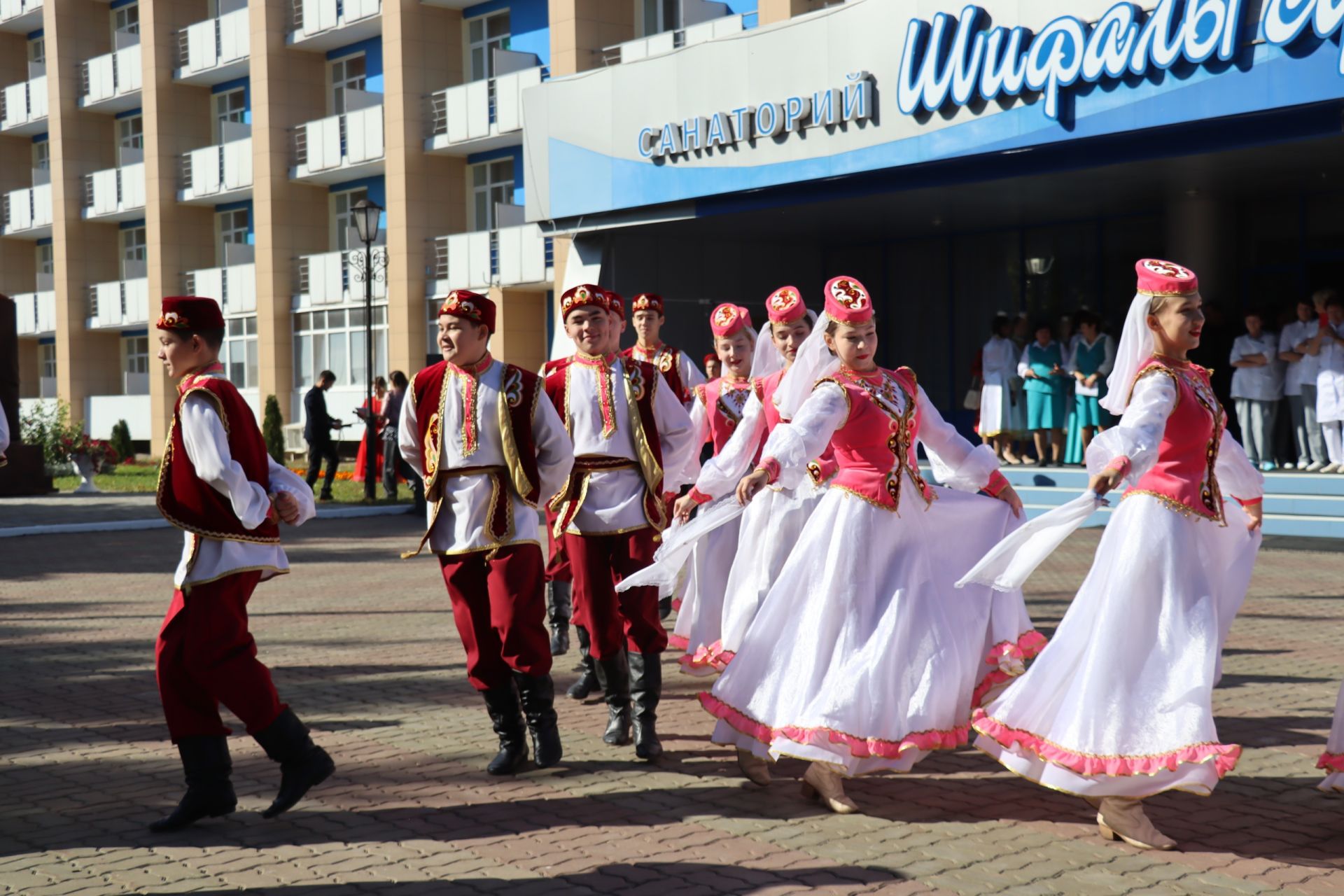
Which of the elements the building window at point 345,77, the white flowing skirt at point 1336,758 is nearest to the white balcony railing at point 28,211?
the building window at point 345,77

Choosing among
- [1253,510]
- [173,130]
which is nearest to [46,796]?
[1253,510]

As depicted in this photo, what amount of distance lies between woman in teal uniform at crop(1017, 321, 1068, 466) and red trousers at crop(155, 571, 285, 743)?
50.6 feet

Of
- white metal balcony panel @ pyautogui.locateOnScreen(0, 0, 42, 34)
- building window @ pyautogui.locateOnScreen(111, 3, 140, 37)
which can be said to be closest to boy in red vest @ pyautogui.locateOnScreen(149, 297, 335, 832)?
building window @ pyautogui.locateOnScreen(111, 3, 140, 37)

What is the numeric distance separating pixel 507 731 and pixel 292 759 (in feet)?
3.34

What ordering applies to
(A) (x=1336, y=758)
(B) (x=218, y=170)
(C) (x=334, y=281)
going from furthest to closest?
(B) (x=218, y=170) → (C) (x=334, y=281) → (A) (x=1336, y=758)

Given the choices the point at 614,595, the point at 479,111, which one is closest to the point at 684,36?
the point at 479,111

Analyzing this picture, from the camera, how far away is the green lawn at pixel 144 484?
2322 centimetres

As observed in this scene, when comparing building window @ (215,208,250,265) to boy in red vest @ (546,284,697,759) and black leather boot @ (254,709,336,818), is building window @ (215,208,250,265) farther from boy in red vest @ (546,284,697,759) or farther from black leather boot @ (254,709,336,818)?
black leather boot @ (254,709,336,818)

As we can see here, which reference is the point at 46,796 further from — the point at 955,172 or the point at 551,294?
the point at 551,294

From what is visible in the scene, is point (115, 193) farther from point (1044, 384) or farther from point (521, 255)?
point (1044, 384)

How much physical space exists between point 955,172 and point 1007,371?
3.50m

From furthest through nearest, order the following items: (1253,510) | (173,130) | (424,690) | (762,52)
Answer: (173,130), (762,52), (424,690), (1253,510)

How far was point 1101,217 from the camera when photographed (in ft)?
73.2

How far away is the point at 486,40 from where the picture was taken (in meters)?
31.2
